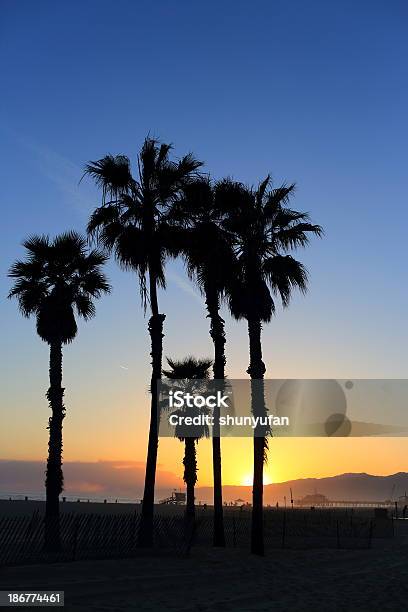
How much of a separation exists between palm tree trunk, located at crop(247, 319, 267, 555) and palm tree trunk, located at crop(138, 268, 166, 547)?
407 centimetres

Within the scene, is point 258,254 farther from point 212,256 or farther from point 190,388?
point 190,388

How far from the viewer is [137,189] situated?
31688 millimetres


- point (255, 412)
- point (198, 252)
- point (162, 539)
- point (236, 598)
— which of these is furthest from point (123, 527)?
point (198, 252)

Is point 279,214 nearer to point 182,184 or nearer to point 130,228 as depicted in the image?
point 182,184

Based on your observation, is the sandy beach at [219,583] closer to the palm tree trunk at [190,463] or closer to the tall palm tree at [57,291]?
the tall palm tree at [57,291]

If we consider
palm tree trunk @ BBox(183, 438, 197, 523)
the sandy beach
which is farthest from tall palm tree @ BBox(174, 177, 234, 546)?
palm tree trunk @ BBox(183, 438, 197, 523)

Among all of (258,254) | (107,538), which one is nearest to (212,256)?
(258,254)

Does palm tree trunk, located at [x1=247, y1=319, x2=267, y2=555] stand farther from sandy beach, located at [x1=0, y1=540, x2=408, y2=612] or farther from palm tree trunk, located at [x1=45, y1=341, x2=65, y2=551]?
palm tree trunk, located at [x1=45, y1=341, x2=65, y2=551]

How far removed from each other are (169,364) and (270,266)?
73.3 ft

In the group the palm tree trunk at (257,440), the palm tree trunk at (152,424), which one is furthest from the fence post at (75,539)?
the palm tree trunk at (257,440)

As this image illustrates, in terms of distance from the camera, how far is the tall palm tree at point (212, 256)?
1228 inches

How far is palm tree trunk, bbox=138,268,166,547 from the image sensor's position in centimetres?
2748

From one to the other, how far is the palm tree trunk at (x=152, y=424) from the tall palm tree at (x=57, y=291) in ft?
12.6

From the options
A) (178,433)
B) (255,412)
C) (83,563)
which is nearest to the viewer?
(83,563)
